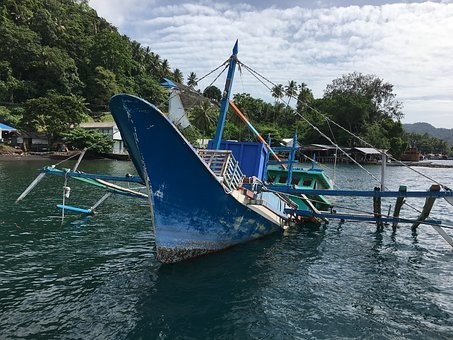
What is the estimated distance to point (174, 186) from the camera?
41.8 ft

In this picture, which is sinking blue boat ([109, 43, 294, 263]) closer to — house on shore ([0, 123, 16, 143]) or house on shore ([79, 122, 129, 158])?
house on shore ([0, 123, 16, 143])

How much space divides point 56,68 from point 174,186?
7879 cm

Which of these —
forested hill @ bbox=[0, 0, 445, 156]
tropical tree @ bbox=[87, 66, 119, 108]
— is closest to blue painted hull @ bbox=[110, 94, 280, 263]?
forested hill @ bbox=[0, 0, 445, 156]

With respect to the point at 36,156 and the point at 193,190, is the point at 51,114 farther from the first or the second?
the point at 193,190

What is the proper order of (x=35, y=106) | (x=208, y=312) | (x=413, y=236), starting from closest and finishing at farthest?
1. (x=208, y=312)
2. (x=413, y=236)
3. (x=35, y=106)

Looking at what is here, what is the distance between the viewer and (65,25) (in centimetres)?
9825

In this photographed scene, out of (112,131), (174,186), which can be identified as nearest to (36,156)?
(112,131)

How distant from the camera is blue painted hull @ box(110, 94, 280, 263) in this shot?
38.8ft

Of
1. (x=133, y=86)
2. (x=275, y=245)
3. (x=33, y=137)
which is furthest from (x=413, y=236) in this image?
(x=133, y=86)

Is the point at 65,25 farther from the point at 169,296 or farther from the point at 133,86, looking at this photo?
the point at 169,296

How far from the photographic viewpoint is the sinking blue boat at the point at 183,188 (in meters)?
11.9

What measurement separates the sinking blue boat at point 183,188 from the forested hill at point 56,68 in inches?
2270

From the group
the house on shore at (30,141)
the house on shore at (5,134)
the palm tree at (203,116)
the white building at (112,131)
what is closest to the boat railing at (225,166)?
the house on shore at (5,134)

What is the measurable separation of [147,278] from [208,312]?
289cm
